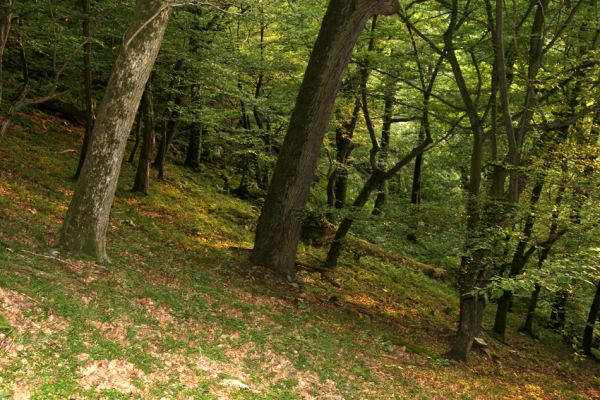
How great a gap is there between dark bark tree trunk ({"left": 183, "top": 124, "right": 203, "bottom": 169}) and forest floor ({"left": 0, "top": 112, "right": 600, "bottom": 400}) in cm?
506

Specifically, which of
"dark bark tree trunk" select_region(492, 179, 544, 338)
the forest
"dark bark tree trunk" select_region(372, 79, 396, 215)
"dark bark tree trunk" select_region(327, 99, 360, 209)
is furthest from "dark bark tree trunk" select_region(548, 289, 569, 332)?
"dark bark tree trunk" select_region(327, 99, 360, 209)

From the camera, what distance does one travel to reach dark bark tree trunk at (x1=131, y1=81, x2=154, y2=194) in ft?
47.9

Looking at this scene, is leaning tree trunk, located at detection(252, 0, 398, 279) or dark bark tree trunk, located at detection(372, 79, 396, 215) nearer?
leaning tree trunk, located at detection(252, 0, 398, 279)

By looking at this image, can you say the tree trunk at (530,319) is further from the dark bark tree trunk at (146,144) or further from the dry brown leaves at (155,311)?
the dark bark tree trunk at (146,144)

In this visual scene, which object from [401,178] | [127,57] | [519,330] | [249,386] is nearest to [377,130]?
[401,178]

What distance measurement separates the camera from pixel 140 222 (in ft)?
42.4

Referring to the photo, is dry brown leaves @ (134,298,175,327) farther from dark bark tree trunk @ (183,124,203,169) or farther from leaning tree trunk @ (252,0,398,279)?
dark bark tree trunk @ (183,124,203,169)

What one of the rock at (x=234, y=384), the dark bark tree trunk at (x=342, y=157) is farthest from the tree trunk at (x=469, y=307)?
the dark bark tree trunk at (x=342, y=157)

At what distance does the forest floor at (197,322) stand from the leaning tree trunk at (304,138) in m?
0.76

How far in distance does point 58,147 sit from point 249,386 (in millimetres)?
12947

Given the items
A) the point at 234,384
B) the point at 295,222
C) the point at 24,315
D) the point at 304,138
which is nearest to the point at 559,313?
the point at 295,222

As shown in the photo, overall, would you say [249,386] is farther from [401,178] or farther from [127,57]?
[401,178]

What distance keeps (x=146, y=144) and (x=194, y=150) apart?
22.8 ft

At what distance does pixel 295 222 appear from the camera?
36.7ft
